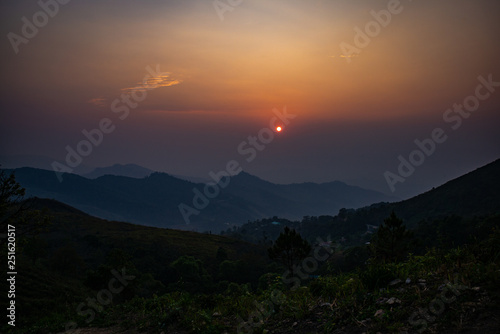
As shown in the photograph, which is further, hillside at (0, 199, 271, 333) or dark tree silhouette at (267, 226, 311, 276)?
dark tree silhouette at (267, 226, 311, 276)

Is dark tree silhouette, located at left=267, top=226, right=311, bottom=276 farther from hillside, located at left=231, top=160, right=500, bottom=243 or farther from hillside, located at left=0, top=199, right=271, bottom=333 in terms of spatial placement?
hillside, located at left=231, top=160, right=500, bottom=243

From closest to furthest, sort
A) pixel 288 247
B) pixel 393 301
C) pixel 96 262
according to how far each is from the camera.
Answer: pixel 393 301, pixel 288 247, pixel 96 262

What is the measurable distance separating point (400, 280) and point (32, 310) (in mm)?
25088

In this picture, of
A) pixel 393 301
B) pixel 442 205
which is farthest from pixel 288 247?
pixel 442 205

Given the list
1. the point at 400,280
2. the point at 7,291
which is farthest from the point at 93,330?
the point at 7,291

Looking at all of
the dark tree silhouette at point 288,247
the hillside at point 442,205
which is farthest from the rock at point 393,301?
the hillside at point 442,205

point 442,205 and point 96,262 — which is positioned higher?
point 96,262

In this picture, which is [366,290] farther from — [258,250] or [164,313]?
[258,250]

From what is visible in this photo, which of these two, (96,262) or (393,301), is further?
(96,262)

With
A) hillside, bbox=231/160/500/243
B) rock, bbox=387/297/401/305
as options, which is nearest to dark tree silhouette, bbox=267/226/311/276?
rock, bbox=387/297/401/305

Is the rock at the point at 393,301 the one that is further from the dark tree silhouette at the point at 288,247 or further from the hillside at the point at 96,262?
the dark tree silhouette at the point at 288,247

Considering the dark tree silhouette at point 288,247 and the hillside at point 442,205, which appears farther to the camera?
the hillside at point 442,205

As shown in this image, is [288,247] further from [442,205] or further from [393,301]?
[442,205]

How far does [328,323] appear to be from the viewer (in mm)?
7121
